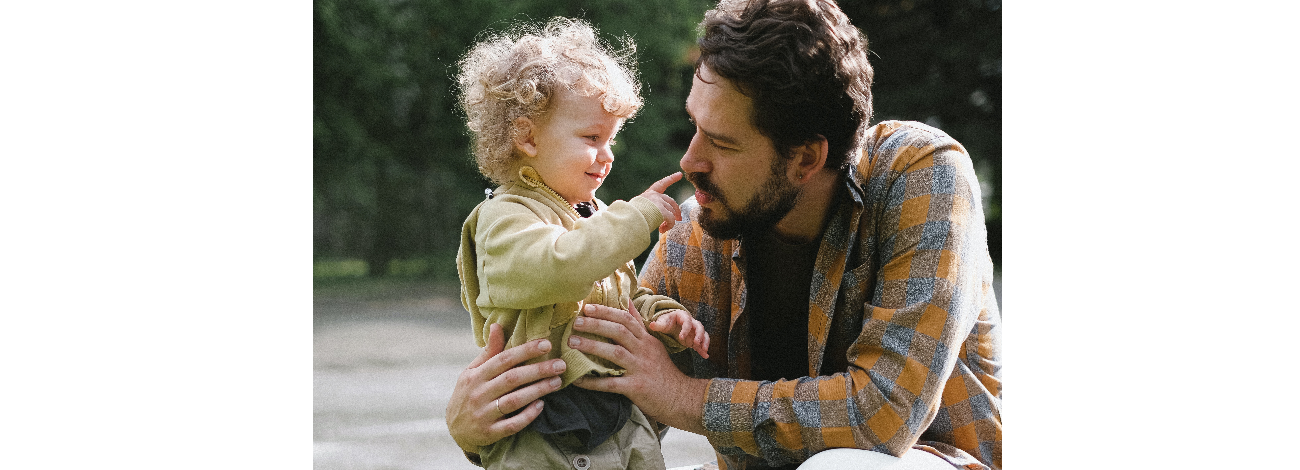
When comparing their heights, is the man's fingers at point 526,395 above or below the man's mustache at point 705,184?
below

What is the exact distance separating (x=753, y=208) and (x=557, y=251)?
59 centimetres

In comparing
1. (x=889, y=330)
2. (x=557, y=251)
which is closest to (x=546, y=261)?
(x=557, y=251)

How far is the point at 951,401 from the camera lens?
7.75ft

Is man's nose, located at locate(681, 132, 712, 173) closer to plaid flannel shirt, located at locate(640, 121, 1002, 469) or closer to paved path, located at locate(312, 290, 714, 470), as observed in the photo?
plaid flannel shirt, located at locate(640, 121, 1002, 469)

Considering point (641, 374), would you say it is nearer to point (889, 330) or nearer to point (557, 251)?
point (557, 251)

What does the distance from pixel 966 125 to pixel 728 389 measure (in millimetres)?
15584

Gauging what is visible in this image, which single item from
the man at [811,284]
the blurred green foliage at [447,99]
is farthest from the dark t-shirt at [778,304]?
the blurred green foliage at [447,99]

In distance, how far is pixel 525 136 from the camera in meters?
2.21

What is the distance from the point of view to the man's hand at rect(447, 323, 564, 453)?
210 cm

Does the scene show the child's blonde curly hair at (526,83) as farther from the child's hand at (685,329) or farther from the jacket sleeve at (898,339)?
the jacket sleeve at (898,339)

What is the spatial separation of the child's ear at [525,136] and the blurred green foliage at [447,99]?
12.0m

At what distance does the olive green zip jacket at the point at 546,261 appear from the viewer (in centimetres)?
197
